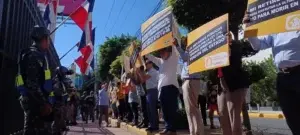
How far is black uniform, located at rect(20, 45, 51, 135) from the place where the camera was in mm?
4125

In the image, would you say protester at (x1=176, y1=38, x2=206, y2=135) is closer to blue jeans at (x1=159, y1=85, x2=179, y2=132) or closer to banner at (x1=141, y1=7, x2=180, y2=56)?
banner at (x1=141, y1=7, x2=180, y2=56)

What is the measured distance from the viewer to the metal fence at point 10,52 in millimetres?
5570

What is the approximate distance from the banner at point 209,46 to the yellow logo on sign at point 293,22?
2.86 feet

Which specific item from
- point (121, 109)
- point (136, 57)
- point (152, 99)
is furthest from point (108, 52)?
point (152, 99)

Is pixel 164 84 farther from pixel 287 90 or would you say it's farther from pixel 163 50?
pixel 287 90

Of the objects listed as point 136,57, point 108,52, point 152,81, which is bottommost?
point 152,81

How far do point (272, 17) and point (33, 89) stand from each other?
264 cm

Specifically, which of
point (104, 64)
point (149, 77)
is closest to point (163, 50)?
point (149, 77)

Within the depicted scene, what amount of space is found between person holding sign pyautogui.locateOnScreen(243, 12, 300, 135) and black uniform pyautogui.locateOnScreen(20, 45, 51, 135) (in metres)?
2.55

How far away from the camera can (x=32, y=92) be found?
162 inches

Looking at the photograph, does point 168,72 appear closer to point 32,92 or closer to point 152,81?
point 152,81

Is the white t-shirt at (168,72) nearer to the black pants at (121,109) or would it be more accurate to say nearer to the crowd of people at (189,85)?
the crowd of people at (189,85)

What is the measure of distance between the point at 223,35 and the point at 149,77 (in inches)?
135

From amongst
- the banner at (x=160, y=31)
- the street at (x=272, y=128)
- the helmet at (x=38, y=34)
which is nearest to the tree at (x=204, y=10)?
the banner at (x=160, y=31)
